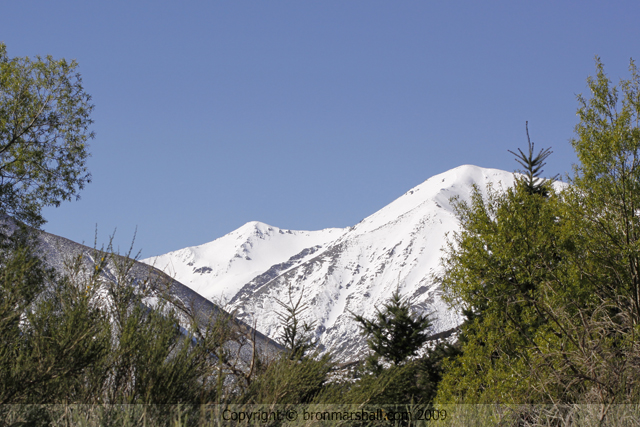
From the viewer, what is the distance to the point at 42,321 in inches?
236

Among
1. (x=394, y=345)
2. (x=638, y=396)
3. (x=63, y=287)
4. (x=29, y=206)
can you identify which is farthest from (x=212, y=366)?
(x=394, y=345)

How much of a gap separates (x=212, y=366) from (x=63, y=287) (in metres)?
3.03

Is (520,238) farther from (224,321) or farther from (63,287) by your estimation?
(63,287)

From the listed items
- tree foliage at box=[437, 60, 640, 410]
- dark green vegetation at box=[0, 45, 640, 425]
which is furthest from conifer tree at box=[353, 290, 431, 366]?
tree foliage at box=[437, 60, 640, 410]

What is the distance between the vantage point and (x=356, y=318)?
24703mm

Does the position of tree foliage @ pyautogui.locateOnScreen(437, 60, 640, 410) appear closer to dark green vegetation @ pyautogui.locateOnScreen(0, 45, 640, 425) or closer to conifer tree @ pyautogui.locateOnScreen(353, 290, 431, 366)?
dark green vegetation @ pyautogui.locateOnScreen(0, 45, 640, 425)

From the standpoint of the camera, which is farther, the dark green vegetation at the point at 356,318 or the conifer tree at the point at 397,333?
the conifer tree at the point at 397,333

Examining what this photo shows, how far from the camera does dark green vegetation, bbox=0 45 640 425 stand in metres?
5.71

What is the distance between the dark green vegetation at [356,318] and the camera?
571cm

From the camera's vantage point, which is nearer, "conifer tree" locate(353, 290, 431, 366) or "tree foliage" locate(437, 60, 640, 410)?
"tree foliage" locate(437, 60, 640, 410)

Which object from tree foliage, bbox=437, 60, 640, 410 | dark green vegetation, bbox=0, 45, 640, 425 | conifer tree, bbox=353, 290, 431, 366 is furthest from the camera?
conifer tree, bbox=353, 290, 431, 366

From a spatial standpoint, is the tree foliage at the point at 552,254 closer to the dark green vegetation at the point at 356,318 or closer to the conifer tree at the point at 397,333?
the dark green vegetation at the point at 356,318

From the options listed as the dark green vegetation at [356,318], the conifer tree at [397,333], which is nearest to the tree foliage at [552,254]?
the dark green vegetation at [356,318]

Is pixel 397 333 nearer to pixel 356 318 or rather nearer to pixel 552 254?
pixel 356 318
